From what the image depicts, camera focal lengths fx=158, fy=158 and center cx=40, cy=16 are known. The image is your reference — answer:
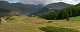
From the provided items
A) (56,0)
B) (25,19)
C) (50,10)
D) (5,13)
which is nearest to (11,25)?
(25,19)

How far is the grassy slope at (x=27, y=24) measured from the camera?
43.1 inches

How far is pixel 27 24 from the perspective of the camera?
1.18 metres

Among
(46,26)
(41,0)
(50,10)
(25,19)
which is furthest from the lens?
(41,0)

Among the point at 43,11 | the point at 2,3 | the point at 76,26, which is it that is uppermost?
the point at 2,3

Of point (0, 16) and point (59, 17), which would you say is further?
point (0, 16)

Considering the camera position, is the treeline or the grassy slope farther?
the treeline

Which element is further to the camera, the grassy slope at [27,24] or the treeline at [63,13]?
the treeline at [63,13]

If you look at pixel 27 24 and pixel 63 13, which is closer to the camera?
pixel 27 24

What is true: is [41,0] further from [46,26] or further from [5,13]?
[46,26]

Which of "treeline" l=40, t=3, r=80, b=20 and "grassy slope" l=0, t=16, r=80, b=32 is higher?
"treeline" l=40, t=3, r=80, b=20

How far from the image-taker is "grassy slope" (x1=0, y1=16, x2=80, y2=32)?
1.09 metres

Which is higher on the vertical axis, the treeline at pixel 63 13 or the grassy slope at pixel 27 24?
the treeline at pixel 63 13

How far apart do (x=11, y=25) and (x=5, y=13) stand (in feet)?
1.07

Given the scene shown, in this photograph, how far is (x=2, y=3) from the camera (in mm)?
1494
